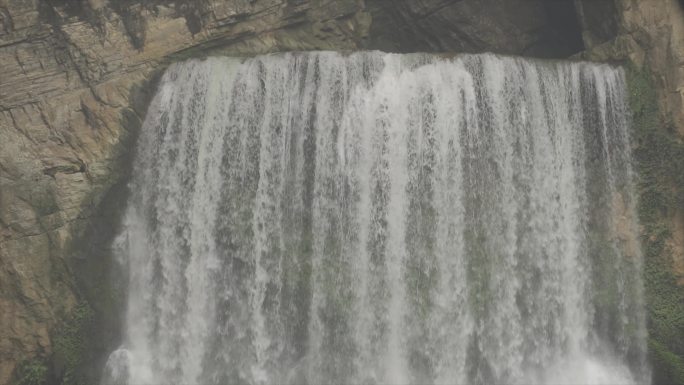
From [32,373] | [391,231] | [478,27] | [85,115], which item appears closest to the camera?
[391,231]

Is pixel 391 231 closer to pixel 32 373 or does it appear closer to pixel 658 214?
pixel 658 214

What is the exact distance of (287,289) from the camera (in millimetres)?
13148

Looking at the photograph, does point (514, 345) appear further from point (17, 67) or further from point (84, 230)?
point (17, 67)

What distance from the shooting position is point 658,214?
44.1 feet

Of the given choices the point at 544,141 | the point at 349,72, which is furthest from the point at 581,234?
the point at 349,72

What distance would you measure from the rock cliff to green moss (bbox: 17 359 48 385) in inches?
0.7

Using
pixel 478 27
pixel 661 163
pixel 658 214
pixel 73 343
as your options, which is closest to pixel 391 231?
pixel 658 214

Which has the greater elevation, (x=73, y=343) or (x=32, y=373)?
(x=73, y=343)

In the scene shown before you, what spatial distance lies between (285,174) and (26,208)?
4.71 m

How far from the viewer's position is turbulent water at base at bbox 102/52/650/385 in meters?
13.0

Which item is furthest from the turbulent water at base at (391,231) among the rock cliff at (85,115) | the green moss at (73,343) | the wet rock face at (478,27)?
the wet rock face at (478,27)

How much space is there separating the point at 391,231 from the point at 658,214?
188 inches

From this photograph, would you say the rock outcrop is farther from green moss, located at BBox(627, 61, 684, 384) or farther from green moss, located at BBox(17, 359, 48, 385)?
green moss, located at BBox(17, 359, 48, 385)

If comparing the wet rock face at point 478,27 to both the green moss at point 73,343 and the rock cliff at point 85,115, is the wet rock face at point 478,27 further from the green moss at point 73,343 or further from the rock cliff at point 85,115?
the green moss at point 73,343
